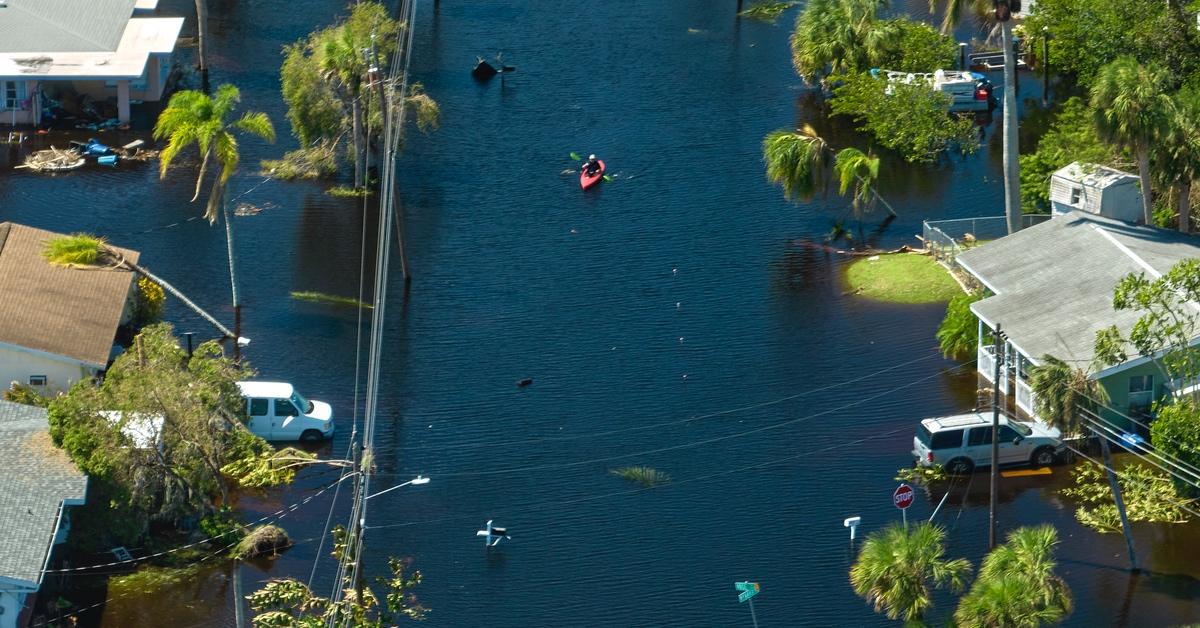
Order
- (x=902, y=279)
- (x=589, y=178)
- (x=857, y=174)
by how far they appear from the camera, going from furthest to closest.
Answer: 1. (x=589, y=178)
2. (x=857, y=174)
3. (x=902, y=279)

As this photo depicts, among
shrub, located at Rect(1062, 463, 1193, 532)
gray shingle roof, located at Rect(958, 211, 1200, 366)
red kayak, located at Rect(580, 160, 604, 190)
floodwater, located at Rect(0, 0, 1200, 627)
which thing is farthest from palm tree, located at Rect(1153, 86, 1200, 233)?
red kayak, located at Rect(580, 160, 604, 190)

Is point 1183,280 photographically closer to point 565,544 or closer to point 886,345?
point 886,345

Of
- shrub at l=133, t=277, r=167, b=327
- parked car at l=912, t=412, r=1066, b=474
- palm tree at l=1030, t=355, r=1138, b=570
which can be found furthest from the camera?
shrub at l=133, t=277, r=167, b=327

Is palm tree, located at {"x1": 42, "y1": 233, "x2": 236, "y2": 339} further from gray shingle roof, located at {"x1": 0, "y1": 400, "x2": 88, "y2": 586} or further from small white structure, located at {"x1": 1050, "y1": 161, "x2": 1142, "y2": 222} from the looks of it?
small white structure, located at {"x1": 1050, "y1": 161, "x2": 1142, "y2": 222}

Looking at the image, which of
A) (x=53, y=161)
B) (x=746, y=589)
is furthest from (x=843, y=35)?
(x=746, y=589)

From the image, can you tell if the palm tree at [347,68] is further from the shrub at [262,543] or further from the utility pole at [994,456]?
the utility pole at [994,456]

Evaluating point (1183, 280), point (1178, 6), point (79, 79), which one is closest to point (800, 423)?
point (1183, 280)

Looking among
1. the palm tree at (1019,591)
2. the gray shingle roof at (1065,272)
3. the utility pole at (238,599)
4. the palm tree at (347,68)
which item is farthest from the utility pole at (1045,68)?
the utility pole at (238,599)

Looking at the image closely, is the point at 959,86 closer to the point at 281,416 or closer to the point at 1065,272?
the point at 1065,272
